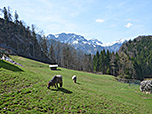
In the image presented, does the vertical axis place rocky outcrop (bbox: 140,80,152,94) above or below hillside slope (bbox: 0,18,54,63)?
below

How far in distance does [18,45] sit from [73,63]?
50674 mm

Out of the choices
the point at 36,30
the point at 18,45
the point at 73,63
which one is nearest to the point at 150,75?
the point at 73,63

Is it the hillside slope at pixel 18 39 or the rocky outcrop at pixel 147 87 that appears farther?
the hillside slope at pixel 18 39

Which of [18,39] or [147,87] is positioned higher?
[18,39]

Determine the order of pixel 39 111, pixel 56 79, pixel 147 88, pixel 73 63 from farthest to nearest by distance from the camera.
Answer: pixel 73 63, pixel 147 88, pixel 56 79, pixel 39 111

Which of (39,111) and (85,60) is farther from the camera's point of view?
(85,60)

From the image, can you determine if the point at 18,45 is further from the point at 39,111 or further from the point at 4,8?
the point at 39,111

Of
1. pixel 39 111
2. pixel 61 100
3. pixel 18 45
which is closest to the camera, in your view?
pixel 39 111

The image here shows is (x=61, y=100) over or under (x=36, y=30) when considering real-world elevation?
under

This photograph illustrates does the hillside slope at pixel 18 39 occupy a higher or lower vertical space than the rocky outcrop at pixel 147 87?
higher

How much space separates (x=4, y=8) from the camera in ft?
273

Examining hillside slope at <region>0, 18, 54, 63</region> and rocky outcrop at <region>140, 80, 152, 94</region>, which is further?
hillside slope at <region>0, 18, 54, 63</region>

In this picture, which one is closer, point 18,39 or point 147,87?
point 147,87

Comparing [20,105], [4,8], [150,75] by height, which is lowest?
[150,75]
